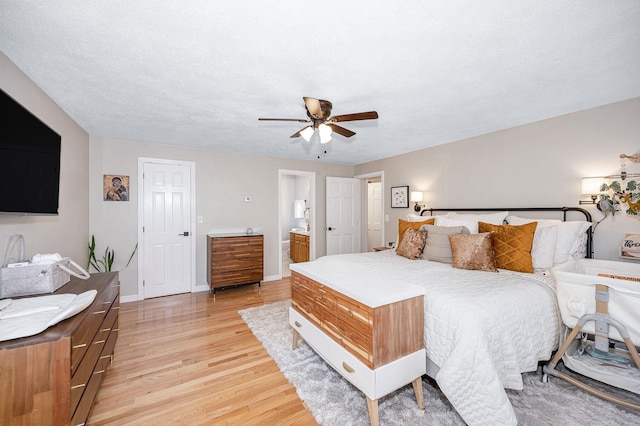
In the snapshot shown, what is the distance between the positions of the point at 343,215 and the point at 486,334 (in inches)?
163

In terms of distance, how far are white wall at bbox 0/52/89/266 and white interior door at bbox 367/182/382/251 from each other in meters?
5.37

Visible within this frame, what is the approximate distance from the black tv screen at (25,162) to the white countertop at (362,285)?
6.58 feet

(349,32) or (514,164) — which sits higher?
(349,32)

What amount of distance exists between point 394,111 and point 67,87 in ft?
9.79

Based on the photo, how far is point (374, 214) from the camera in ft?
21.9

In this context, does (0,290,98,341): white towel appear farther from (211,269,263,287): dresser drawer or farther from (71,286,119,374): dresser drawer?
(211,269,263,287): dresser drawer

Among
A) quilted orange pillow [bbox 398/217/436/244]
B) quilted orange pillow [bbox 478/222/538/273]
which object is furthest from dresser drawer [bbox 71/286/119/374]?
quilted orange pillow [bbox 478/222/538/273]

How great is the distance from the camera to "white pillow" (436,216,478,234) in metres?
2.91

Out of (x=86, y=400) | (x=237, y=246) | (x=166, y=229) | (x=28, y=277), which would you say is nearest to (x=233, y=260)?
(x=237, y=246)

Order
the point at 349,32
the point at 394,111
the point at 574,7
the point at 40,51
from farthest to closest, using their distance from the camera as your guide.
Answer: the point at 394,111
the point at 40,51
the point at 349,32
the point at 574,7

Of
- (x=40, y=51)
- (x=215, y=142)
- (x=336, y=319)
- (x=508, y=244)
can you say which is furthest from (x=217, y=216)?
(x=508, y=244)

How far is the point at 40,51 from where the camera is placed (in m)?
1.66

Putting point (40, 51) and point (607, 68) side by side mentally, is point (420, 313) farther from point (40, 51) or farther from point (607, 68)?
point (40, 51)

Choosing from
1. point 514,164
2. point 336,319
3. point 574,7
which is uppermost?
point 574,7
